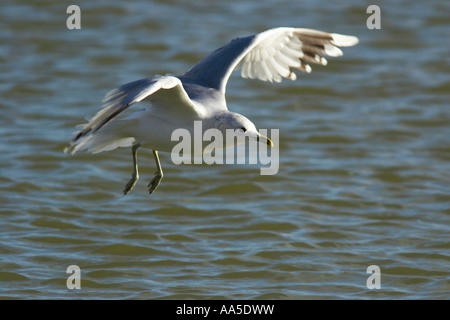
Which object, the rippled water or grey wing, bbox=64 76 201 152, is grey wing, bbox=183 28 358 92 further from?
the rippled water

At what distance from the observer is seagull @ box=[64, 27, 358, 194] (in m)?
5.33

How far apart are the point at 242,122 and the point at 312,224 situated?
244cm

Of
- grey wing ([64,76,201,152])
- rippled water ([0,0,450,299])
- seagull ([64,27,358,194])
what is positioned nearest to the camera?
grey wing ([64,76,201,152])

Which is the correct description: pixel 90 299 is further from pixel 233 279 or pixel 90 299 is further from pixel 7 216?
pixel 7 216

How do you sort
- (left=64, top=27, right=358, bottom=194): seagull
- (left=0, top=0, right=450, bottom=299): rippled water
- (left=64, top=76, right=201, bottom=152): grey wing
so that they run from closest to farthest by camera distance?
(left=64, top=76, right=201, bottom=152): grey wing, (left=64, top=27, right=358, bottom=194): seagull, (left=0, top=0, right=450, bottom=299): rippled water

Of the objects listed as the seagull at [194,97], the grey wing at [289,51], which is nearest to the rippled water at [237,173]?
the seagull at [194,97]

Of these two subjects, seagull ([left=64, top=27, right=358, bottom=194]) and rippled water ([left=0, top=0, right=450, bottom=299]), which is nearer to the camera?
seagull ([left=64, top=27, right=358, bottom=194])

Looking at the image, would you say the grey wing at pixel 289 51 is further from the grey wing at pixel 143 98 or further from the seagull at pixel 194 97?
the grey wing at pixel 143 98

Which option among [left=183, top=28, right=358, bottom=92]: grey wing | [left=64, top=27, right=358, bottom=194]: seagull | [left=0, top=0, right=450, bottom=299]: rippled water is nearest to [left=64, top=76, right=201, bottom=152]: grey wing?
[left=64, top=27, right=358, bottom=194]: seagull

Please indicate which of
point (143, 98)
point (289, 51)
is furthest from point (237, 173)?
point (143, 98)

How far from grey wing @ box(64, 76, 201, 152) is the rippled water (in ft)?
5.08

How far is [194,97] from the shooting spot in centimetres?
591

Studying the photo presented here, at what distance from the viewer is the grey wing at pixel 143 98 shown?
5.09 metres

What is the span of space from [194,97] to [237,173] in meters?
3.15
